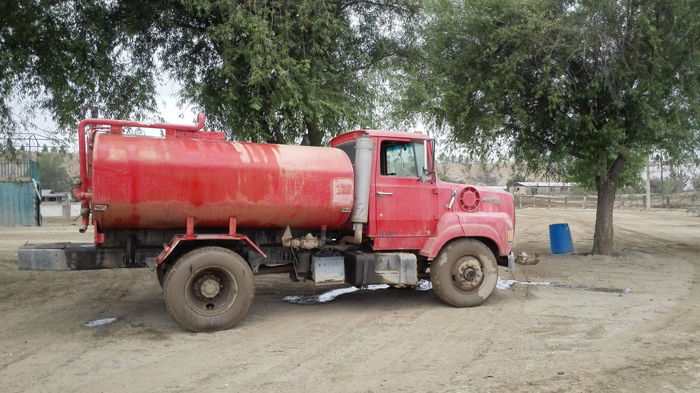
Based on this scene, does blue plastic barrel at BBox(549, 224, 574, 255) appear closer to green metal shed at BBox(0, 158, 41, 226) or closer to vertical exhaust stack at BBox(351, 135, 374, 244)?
vertical exhaust stack at BBox(351, 135, 374, 244)

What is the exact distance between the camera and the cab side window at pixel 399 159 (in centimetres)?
852

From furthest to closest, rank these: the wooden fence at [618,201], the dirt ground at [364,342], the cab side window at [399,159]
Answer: the wooden fence at [618,201]
the cab side window at [399,159]
the dirt ground at [364,342]

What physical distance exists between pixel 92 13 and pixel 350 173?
6.58m

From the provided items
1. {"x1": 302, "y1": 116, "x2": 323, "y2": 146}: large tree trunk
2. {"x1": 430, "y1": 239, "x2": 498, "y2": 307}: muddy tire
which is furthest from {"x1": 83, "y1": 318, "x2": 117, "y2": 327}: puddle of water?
A: {"x1": 302, "y1": 116, "x2": 323, "y2": 146}: large tree trunk

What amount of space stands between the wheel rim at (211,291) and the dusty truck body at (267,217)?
2cm

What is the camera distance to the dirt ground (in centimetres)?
521

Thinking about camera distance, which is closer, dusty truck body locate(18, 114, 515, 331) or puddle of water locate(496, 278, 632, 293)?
dusty truck body locate(18, 114, 515, 331)

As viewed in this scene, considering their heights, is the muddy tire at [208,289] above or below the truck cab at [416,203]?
below

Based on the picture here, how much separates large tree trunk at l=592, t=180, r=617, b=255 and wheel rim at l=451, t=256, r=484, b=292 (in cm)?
755

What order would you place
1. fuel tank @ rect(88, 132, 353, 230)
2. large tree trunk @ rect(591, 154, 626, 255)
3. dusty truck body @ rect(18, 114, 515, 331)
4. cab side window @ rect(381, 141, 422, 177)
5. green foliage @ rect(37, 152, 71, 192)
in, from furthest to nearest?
green foliage @ rect(37, 152, 71, 192)
large tree trunk @ rect(591, 154, 626, 255)
cab side window @ rect(381, 141, 422, 177)
dusty truck body @ rect(18, 114, 515, 331)
fuel tank @ rect(88, 132, 353, 230)

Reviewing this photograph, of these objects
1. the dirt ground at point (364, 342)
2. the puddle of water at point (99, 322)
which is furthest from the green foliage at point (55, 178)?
the puddle of water at point (99, 322)

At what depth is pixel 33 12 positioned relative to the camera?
9.68 meters

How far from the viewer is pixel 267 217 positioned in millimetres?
7598

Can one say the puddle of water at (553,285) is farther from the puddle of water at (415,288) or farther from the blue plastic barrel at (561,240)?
the blue plastic barrel at (561,240)
